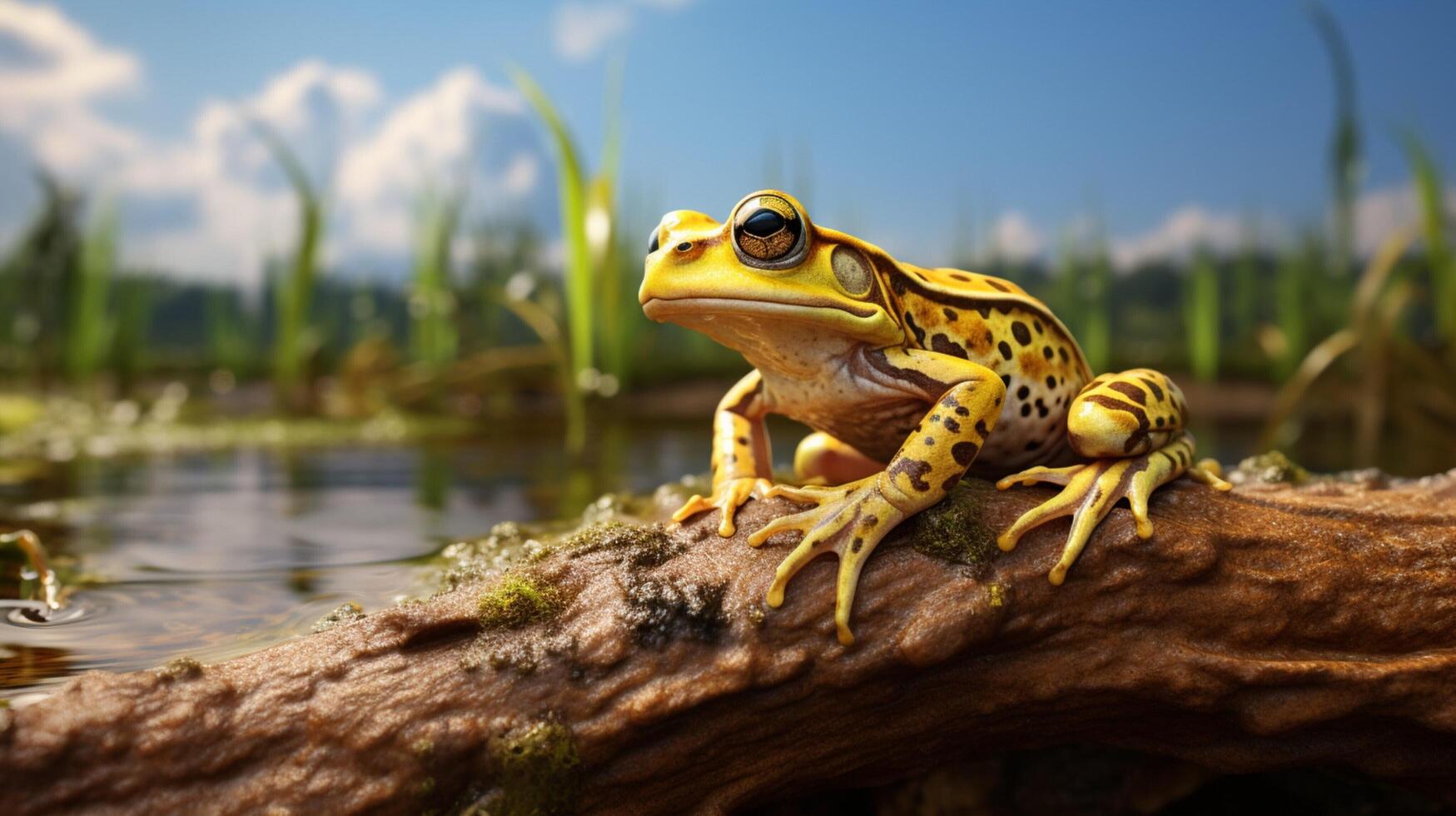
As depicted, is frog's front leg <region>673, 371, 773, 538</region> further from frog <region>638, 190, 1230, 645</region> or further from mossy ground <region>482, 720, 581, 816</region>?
mossy ground <region>482, 720, 581, 816</region>

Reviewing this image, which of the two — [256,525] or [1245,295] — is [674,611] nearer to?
[256,525]

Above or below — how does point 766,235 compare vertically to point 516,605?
above

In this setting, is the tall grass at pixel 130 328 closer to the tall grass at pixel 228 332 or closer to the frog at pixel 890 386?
the tall grass at pixel 228 332

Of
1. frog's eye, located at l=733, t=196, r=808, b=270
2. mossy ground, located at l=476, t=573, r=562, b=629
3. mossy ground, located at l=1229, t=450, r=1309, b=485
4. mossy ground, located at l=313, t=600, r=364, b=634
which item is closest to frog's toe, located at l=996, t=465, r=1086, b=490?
frog's eye, located at l=733, t=196, r=808, b=270

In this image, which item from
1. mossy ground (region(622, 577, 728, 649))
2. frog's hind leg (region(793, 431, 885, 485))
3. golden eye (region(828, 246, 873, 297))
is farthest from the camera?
frog's hind leg (region(793, 431, 885, 485))

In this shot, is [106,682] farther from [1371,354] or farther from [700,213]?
[1371,354]

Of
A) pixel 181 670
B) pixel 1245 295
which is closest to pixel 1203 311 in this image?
pixel 1245 295

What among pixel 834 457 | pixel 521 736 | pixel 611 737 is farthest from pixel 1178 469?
pixel 521 736
